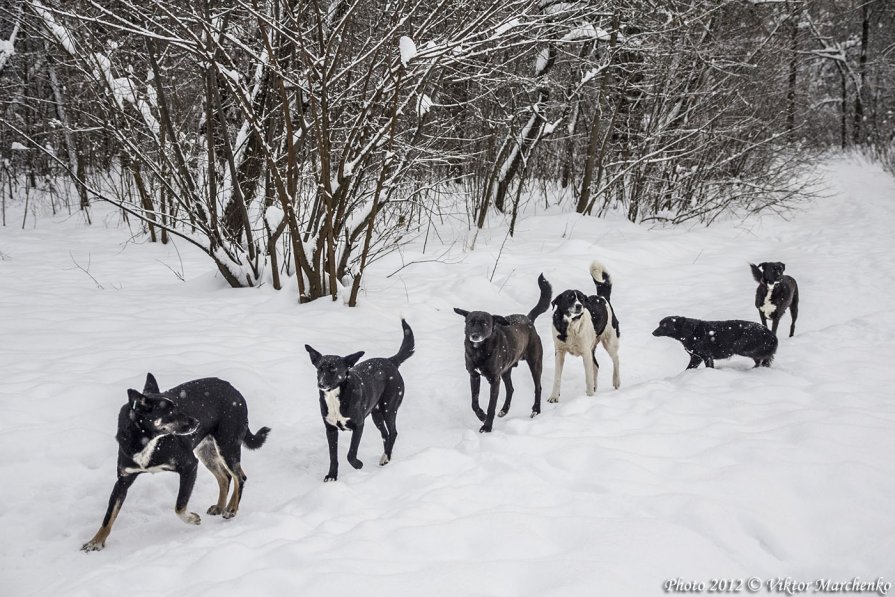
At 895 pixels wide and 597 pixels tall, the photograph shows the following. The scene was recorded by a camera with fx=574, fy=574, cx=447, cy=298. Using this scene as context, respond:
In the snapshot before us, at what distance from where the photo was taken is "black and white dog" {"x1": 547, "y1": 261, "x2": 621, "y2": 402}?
557 centimetres

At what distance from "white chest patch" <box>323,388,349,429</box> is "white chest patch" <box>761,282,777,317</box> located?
538cm

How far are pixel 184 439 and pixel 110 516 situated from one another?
1.80 ft

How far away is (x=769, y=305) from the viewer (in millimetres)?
6906

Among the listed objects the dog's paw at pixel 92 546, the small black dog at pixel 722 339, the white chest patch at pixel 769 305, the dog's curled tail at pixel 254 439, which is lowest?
the dog's paw at pixel 92 546

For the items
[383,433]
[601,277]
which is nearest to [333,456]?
[383,433]

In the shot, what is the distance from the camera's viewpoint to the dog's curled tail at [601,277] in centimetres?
635

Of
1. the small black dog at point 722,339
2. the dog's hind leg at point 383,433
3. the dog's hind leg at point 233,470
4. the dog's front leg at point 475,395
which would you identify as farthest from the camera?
the small black dog at point 722,339

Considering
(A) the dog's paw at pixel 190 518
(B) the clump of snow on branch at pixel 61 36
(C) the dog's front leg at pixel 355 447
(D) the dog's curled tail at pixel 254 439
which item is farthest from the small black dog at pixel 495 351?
(B) the clump of snow on branch at pixel 61 36

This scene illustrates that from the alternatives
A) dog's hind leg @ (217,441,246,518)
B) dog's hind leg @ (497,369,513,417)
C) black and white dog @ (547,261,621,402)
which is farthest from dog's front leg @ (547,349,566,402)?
dog's hind leg @ (217,441,246,518)

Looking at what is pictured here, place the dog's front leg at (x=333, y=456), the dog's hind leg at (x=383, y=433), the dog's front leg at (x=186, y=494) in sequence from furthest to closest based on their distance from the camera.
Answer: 1. the dog's hind leg at (x=383, y=433)
2. the dog's front leg at (x=333, y=456)
3. the dog's front leg at (x=186, y=494)

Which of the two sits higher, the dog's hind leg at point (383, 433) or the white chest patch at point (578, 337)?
the white chest patch at point (578, 337)

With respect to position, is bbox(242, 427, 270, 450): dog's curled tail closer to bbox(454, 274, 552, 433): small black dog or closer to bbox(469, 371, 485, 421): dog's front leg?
bbox(454, 274, 552, 433): small black dog

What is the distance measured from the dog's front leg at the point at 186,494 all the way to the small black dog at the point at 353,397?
36.4 inches

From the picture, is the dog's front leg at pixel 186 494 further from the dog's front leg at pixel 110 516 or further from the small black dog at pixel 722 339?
the small black dog at pixel 722 339
